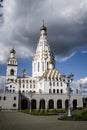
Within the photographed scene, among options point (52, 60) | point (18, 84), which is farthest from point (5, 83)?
point (52, 60)

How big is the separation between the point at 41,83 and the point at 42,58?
13.8 meters

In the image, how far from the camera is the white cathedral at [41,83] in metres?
75.8

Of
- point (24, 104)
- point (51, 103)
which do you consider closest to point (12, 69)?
point (24, 104)

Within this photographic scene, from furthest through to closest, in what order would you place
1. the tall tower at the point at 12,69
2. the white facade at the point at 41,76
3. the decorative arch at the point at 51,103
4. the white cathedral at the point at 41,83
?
the tall tower at the point at 12,69, the white facade at the point at 41,76, the decorative arch at the point at 51,103, the white cathedral at the point at 41,83

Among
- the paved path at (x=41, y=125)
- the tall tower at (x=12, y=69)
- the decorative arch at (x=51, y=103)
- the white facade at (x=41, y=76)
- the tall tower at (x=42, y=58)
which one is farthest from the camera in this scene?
the tall tower at (x=42, y=58)

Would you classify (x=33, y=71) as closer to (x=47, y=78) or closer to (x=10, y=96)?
(x=47, y=78)

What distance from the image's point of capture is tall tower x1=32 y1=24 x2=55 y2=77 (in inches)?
3622

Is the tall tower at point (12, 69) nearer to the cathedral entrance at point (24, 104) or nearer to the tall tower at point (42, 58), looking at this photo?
the tall tower at point (42, 58)

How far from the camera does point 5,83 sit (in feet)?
288

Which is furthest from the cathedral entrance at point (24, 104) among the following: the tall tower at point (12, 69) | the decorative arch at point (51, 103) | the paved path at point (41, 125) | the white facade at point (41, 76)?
the paved path at point (41, 125)

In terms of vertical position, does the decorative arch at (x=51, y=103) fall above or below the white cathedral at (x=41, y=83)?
below

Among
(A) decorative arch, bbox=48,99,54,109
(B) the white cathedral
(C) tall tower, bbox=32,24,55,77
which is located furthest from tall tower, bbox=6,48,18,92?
(A) decorative arch, bbox=48,99,54,109

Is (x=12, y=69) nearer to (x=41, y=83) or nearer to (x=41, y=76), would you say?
(x=41, y=76)

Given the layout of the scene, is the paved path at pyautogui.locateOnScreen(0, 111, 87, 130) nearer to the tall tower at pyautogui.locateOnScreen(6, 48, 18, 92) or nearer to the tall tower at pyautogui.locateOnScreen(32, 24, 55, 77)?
the tall tower at pyautogui.locateOnScreen(6, 48, 18, 92)
